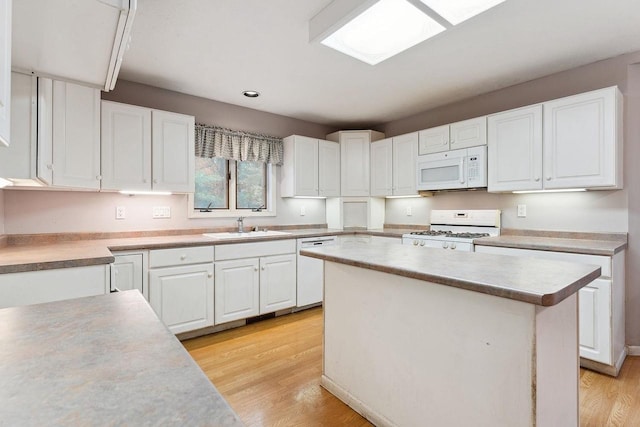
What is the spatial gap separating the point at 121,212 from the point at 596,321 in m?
3.89

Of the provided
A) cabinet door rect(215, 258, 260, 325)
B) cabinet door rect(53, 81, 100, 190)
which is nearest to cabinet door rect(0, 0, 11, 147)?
cabinet door rect(53, 81, 100, 190)

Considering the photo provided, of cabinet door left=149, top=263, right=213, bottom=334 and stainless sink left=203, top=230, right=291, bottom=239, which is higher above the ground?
stainless sink left=203, top=230, right=291, bottom=239

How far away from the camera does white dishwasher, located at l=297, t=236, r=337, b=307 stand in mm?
3520

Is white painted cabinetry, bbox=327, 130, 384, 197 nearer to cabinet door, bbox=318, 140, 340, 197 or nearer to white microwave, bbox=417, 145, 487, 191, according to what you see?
cabinet door, bbox=318, 140, 340, 197

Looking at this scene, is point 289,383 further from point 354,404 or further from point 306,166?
point 306,166

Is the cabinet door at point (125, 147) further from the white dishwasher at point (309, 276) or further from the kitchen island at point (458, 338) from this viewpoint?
the kitchen island at point (458, 338)

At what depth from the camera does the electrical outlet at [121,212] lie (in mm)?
2932

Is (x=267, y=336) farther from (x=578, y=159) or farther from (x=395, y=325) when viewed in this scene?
(x=578, y=159)

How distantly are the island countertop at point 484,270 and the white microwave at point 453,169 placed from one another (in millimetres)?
1618

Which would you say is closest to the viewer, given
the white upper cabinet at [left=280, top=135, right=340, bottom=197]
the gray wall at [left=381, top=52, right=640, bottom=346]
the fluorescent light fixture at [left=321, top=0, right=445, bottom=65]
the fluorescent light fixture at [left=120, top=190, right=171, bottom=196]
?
the fluorescent light fixture at [left=321, top=0, right=445, bottom=65]

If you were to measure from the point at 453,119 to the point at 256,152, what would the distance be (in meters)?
2.30

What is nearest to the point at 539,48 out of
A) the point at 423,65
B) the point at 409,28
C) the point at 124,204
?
the point at 423,65

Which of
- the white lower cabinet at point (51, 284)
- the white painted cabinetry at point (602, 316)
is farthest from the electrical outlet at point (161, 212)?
the white painted cabinetry at point (602, 316)

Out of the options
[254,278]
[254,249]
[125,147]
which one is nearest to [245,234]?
[254,249]
